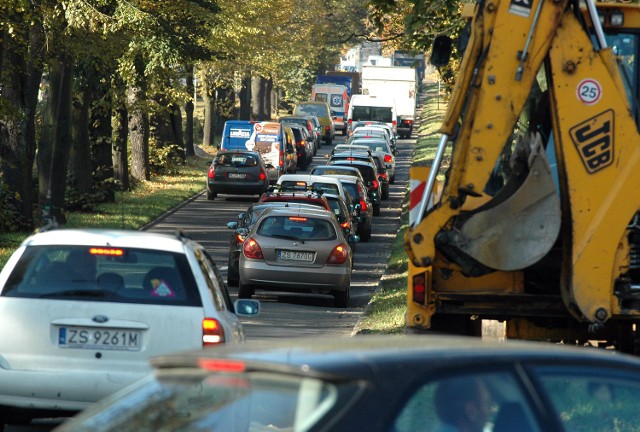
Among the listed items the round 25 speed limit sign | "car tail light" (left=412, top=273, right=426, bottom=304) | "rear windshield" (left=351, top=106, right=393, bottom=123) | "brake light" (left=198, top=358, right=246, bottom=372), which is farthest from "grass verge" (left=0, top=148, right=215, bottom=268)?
"rear windshield" (left=351, top=106, right=393, bottom=123)

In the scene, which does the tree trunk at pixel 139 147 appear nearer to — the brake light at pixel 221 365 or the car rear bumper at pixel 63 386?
the car rear bumper at pixel 63 386

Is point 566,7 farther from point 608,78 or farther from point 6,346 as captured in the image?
point 6,346

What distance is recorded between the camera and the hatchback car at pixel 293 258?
20.1 metres

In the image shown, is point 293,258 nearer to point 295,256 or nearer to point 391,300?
point 295,256

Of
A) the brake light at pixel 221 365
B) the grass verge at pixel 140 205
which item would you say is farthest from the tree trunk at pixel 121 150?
the brake light at pixel 221 365

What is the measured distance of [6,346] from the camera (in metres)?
8.81

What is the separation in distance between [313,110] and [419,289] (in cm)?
6449

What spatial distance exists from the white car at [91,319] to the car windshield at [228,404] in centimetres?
398

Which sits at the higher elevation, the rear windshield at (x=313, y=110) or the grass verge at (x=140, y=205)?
the rear windshield at (x=313, y=110)

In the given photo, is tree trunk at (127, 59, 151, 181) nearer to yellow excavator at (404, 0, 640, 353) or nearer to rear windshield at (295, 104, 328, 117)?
rear windshield at (295, 104, 328, 117)

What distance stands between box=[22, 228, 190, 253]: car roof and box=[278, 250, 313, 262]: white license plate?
10616mm

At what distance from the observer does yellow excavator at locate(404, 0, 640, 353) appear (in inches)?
404

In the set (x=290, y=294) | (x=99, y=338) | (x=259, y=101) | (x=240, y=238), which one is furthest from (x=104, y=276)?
(x=259, y=101)

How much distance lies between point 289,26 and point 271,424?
71.3 metres
